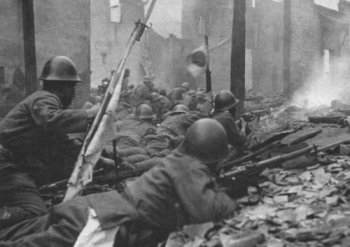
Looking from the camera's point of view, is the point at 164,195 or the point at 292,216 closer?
the point at 164,195

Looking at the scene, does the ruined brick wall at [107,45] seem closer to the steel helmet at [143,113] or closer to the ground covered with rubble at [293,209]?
the steel helmet at [143,113]

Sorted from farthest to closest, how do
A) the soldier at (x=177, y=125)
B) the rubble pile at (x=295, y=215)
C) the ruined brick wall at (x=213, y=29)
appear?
1. the ruined brick wall at (x=213, y=29)
2. the soldier at (x=177, y=125)
3. the rubble pile at (x=295, y=215)

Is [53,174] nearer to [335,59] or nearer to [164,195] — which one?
[164,195]

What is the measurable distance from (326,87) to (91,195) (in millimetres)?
24946

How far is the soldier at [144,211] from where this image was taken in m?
3.61

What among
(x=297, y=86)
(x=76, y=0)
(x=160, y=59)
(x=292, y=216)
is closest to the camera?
(x=292, y=216)

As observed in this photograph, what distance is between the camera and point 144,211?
3.69 metres

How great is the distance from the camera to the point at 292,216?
13.2ft

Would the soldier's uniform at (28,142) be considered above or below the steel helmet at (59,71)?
below

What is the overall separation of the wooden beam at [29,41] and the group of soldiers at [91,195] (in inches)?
211

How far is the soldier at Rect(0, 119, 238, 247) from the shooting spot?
361 centimetres

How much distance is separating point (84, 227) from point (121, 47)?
30357 millimetres

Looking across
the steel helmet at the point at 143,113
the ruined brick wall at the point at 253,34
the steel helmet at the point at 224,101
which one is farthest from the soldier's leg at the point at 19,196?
the ruined brick wall at the point at 253,34

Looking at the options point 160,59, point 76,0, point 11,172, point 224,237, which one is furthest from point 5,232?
point 160,59
